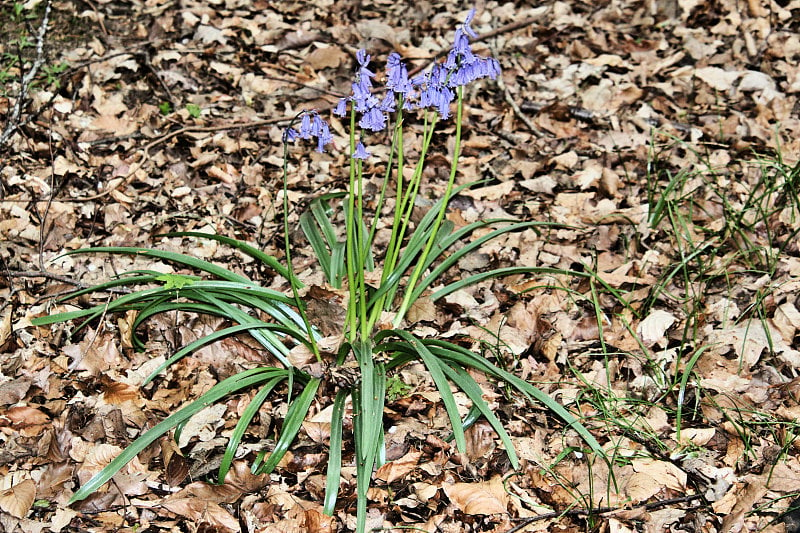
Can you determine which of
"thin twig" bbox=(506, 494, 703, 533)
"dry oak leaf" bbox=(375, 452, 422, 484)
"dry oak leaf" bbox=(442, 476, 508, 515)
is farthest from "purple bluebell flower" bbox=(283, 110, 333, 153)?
"thin twig" bbox=(506, 494, 703, 533)

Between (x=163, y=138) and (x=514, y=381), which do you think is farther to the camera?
(x=163, y=138)

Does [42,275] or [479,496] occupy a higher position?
[42,275]

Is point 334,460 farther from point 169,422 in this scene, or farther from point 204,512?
point 169,422

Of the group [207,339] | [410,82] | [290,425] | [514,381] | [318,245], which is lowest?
[290,425]

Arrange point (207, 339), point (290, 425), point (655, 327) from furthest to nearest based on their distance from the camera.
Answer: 1. point (655, 327)
2. point (207, 339)
3. point (290, 425)

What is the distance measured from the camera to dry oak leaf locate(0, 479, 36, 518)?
8.93ft

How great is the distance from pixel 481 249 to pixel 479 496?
1529 mm

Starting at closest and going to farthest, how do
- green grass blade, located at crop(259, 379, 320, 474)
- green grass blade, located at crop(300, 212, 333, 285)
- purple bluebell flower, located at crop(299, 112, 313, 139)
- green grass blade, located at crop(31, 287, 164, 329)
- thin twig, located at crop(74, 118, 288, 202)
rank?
purple bluebell flower, located at crop(299, 112, 313, 139), green grass blade, located at crop(259, 379, 320, 474), green grass blade, located at crop(31, 287, 164, 329), green grass blade, located at crop(300, 212, 333, 285), thin twig, located at crop(74, 118, 288, 202)

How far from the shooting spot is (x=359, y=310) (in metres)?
3.25

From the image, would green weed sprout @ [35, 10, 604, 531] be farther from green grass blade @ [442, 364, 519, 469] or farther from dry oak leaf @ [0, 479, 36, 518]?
dry oak leaf @ [0, 479, 36, 518]

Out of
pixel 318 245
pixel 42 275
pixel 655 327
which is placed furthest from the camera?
pixel 42 275

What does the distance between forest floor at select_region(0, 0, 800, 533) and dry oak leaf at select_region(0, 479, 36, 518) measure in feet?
0.04

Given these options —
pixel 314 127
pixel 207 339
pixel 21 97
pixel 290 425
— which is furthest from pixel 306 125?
pixel 21 97

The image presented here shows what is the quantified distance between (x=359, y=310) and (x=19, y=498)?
1498mm
